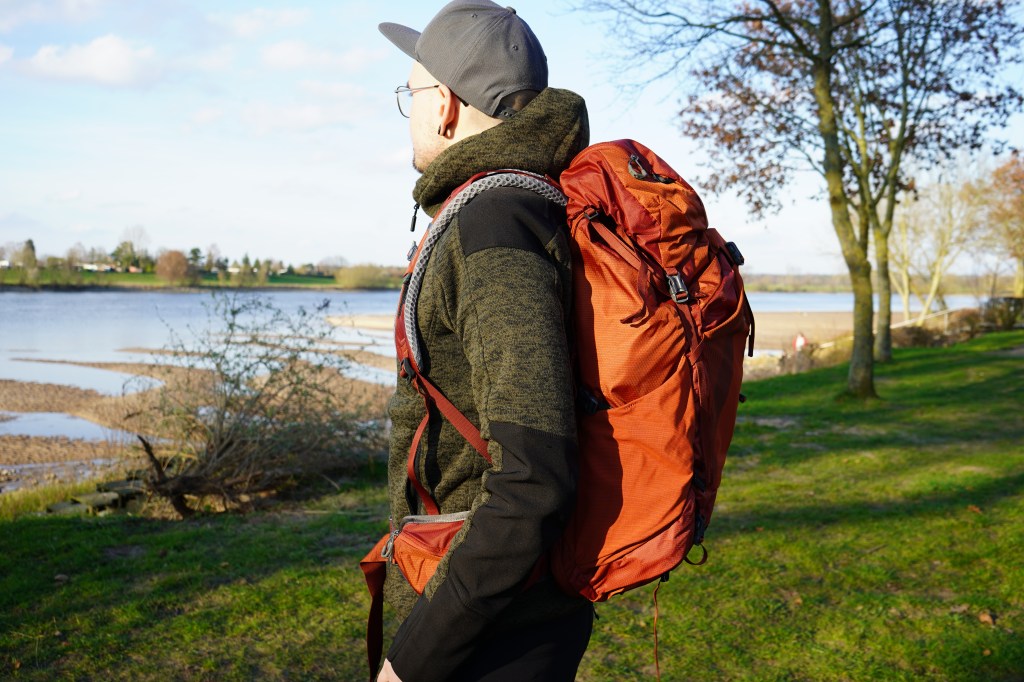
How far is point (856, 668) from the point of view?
3.90 meters

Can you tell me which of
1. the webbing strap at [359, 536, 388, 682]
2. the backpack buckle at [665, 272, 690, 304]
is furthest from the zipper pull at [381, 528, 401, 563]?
the backpack buckle at [665, 272, 690, 304]

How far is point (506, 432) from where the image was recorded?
1342mm

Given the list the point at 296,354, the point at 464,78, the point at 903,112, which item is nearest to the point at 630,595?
the point at 464,78

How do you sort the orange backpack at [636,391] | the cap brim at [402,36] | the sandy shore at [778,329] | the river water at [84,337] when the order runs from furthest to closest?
the sandy shore at [778,329]
the river water at [84,337]
the cap brim at [402,36]
the orange backpack at [636,391]

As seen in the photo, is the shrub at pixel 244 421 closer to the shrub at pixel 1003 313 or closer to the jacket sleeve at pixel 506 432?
the jacket sleeve at pixel 506 432

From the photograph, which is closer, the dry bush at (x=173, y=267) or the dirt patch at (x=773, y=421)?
the dirt patch at (x=773, y=421)

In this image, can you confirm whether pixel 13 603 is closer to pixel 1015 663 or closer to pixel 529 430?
pixel 529 430

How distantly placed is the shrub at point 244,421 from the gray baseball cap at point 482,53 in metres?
5.95

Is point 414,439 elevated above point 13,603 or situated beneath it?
elevated above

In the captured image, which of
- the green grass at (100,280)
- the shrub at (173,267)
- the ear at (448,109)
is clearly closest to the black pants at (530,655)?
the ear at (448,109)

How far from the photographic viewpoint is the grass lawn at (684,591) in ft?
13.0

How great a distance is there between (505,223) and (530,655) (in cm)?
83

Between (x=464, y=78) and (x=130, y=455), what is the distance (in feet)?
24.3

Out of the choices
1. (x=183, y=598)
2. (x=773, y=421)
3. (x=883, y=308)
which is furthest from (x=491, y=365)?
(x=883, y=308)
